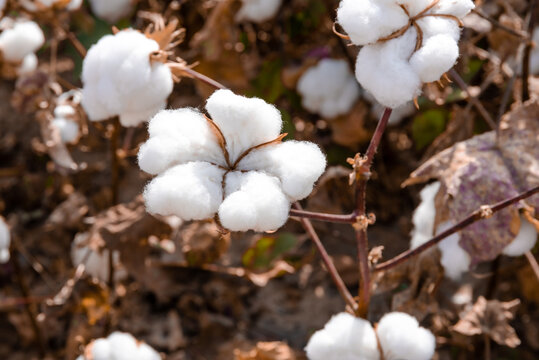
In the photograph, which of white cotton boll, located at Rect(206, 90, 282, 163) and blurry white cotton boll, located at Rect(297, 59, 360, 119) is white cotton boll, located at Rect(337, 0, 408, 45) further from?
blurry white cotton boll, located at Rect(297, 59, 360, 119)

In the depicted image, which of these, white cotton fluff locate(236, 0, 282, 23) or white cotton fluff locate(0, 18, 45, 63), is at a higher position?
white cotton fluff locate(236, 0, 282, 23)

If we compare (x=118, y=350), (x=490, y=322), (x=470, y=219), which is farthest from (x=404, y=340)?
(x=118, y=350)

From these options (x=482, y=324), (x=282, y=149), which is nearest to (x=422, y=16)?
(x=282, y=149)

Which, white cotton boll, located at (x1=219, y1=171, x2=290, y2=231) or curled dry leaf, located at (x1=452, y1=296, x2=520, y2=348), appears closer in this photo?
white cotton boll, located at (x1=219, y1=171, x2=290, y2=231)

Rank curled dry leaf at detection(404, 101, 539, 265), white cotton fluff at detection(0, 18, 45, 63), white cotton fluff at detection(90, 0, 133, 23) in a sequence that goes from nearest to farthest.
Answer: curled dry leaf at detection(404, 101, 539, 265) < white cotton fluff at detection(0, 18, 45, 63) < white cotton fluff at detection(90, 0, 133, 23)

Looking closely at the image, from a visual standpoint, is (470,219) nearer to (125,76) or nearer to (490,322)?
(490,322)

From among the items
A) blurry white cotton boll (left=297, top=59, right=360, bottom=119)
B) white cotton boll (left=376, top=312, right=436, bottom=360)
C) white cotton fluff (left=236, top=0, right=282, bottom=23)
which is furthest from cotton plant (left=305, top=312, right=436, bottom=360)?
white cotton fluff (left=236, top=0, right=282, bottom=23)
